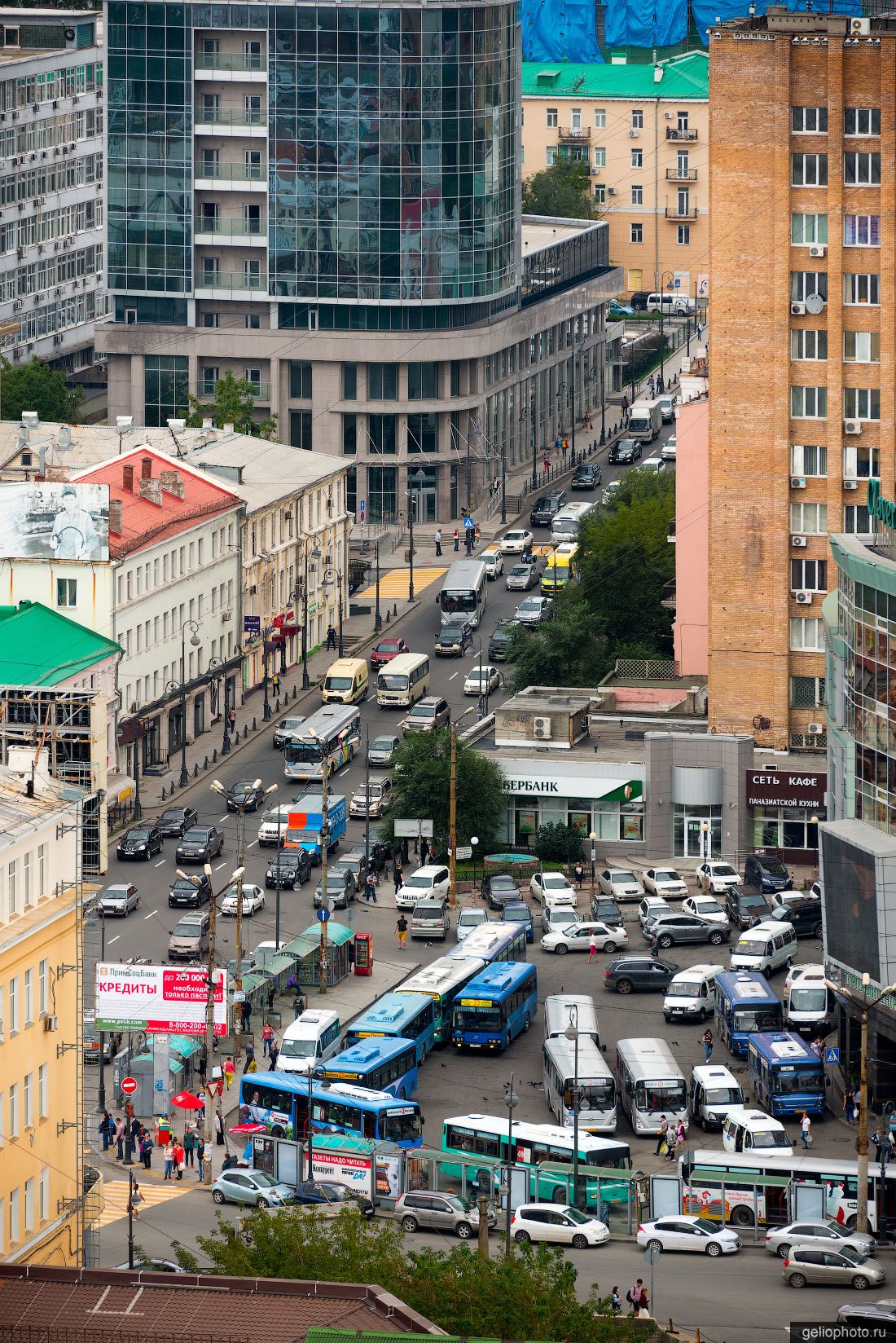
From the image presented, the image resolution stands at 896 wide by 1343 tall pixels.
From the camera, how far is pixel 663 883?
118 m

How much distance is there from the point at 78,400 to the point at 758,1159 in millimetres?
116549

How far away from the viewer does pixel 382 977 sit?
108m

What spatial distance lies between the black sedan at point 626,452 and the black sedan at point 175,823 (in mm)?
72693

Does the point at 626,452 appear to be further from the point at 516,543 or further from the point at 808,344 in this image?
the point at 808,344

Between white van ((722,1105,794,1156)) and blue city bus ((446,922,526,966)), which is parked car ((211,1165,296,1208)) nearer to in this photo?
white van ((722,1105,794,1156))

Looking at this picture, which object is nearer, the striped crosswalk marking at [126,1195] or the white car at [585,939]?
the striped crosswalk marking at [126,1195]

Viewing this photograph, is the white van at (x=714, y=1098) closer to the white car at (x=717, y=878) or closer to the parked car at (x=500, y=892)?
the parked car at (x=500, y=892)

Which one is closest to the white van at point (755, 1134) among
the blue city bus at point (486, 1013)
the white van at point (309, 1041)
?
the blue city bus at point (486, 1013)

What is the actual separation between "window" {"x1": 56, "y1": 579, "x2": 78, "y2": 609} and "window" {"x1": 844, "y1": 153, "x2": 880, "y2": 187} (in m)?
34.4

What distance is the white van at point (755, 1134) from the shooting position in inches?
3531

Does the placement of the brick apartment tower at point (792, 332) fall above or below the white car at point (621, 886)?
above

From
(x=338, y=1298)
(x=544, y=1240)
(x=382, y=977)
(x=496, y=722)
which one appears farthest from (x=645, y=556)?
(x=338, y=1298)

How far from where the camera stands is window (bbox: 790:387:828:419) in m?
121

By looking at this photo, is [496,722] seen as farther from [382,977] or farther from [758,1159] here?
[758,1159]
